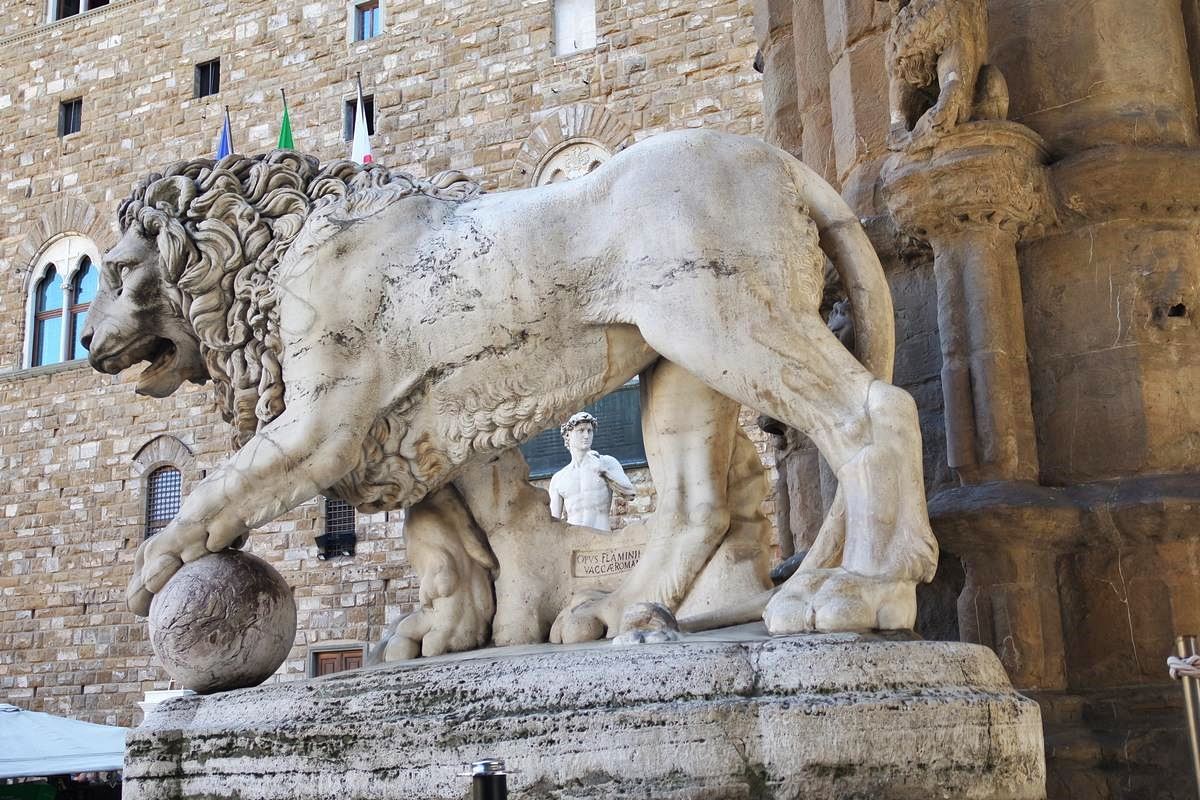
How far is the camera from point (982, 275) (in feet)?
11.9

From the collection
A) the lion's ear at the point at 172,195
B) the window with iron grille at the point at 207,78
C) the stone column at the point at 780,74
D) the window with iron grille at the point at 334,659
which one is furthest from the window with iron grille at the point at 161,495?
the lion's ear at the point at 172,195

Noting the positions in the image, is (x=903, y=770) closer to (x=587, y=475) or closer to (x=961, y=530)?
(x=961, y=530)

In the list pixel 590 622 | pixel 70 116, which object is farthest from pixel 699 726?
pixel 70 116

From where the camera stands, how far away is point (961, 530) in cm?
Answer: 343

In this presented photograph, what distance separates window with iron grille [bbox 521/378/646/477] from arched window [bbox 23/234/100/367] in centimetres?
808

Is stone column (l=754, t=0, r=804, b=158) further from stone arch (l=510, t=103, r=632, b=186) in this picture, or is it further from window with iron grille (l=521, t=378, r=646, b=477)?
stone arch (l=510, t=103, r=632, b=186)

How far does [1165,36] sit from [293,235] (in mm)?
2469

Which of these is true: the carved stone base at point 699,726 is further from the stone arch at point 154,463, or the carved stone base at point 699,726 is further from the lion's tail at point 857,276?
the stone arch at point 154,463

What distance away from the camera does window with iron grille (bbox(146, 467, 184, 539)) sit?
18.5 metres

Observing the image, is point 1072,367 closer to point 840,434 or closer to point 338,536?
point 840,434

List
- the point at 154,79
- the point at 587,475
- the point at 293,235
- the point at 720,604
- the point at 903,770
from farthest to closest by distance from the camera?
the point at 154,79 < the point at 587,475 < the point at 293,235 < the point at 720,604 < the point at 903,770

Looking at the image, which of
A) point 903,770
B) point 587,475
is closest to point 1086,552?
point 903,770

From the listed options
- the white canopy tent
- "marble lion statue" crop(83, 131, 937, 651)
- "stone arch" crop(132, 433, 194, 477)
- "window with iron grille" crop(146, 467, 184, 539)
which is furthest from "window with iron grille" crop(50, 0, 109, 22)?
"marble lion statue" crop(83, 131, 937, 651)

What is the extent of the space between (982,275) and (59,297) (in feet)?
61.5
